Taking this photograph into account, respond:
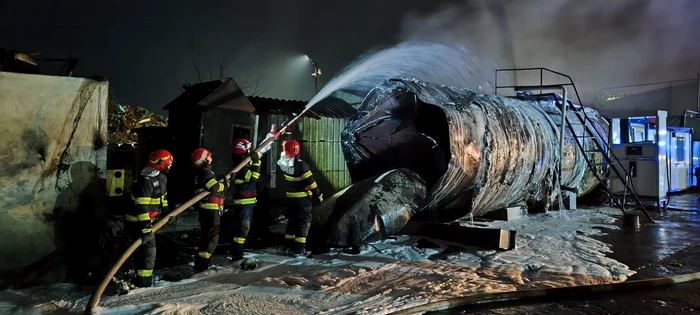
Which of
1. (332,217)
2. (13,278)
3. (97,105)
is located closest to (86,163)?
(97,105)

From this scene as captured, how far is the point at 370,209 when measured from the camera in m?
6.45

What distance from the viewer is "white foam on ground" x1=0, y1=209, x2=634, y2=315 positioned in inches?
163

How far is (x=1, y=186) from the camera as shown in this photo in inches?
195

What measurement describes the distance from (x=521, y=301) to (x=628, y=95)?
2848cm

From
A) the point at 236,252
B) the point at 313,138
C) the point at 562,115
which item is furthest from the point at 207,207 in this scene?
the point at 562,115

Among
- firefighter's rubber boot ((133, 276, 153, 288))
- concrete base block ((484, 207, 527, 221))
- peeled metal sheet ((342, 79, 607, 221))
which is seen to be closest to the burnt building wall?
firefighter's rubber boot ((133, 276, 153, 288))

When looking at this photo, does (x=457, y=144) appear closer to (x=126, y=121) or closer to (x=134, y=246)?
(x=134, y=246)

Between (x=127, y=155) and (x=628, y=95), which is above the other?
(x=628, y=95)

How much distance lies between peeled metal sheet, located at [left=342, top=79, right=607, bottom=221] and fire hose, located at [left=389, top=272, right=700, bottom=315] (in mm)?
2746

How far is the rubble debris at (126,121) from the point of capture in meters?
15.7

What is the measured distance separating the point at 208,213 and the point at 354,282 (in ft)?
7.25

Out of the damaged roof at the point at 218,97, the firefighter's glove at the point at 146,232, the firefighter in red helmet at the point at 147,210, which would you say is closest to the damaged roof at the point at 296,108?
the damaged roof at the point at 218,97

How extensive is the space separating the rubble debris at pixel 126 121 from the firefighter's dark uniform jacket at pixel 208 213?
37.2 feet

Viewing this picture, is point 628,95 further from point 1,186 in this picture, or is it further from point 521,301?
point 1,186
